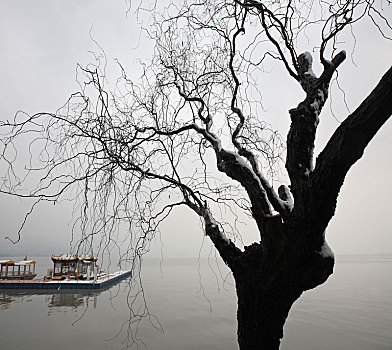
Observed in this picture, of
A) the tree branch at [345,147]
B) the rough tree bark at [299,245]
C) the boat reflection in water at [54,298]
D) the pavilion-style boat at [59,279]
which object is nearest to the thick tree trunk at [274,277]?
the rough tree bark at [299,245]

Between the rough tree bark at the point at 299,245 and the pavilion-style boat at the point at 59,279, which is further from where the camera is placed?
the pavilion-style boat at the point at 59,279

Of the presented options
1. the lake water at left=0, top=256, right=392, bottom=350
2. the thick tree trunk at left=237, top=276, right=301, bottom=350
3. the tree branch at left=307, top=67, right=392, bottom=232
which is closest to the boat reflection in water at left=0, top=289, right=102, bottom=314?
the lake water at left=0, top=256, right=392, bottom=350

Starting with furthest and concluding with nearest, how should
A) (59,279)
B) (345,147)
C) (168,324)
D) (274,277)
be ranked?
(59,279), (168,324), (274,277), (345,147)

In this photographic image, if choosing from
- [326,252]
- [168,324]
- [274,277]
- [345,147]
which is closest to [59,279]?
[168,324]

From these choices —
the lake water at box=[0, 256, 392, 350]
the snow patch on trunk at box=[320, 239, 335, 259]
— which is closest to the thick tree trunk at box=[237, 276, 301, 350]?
the snow patch on trunk at box=[320, 239, 335, 259]

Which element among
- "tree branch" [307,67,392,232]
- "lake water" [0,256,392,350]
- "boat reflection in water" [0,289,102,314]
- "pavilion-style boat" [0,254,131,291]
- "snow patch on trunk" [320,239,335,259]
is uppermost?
"tree branch" [307,67,392,232]

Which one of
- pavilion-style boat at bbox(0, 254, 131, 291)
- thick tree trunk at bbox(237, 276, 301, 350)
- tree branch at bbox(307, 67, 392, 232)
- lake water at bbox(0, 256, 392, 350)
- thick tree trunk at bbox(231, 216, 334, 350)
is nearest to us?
tree branch at bbox(307, 67, 392, 232)

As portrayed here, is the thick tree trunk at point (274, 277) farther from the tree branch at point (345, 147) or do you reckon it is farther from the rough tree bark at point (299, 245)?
the tree branch at point (345, 147)

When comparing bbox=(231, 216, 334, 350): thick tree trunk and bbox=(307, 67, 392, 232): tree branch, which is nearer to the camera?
bbox=(307, 67, 392, 232): tree branch

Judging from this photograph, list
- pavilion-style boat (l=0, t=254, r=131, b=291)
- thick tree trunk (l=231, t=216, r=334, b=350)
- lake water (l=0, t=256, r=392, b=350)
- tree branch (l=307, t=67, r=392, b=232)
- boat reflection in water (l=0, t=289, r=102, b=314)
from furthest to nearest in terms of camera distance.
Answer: pavilion-style boat (l=0, t=254, r=131, b=291) → boat reflection in water (l=0, t=289, r=102, b=314) → lake water (l=0, t=256, r=392, b=350) → thick tree trunk (l=231, t=216, r=334, b=350) → tree branch (l=307, t=67, r=392, b=232)

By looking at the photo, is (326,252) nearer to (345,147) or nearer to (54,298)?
(345,147)

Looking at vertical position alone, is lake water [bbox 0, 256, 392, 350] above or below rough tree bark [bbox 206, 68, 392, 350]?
below

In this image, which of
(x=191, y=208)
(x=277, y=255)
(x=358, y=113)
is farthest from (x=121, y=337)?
(x=358, y=113)

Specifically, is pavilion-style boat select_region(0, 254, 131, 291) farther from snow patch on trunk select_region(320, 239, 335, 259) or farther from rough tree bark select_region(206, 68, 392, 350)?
snow patch on trunk select_region(320, 239, 335, 259)
